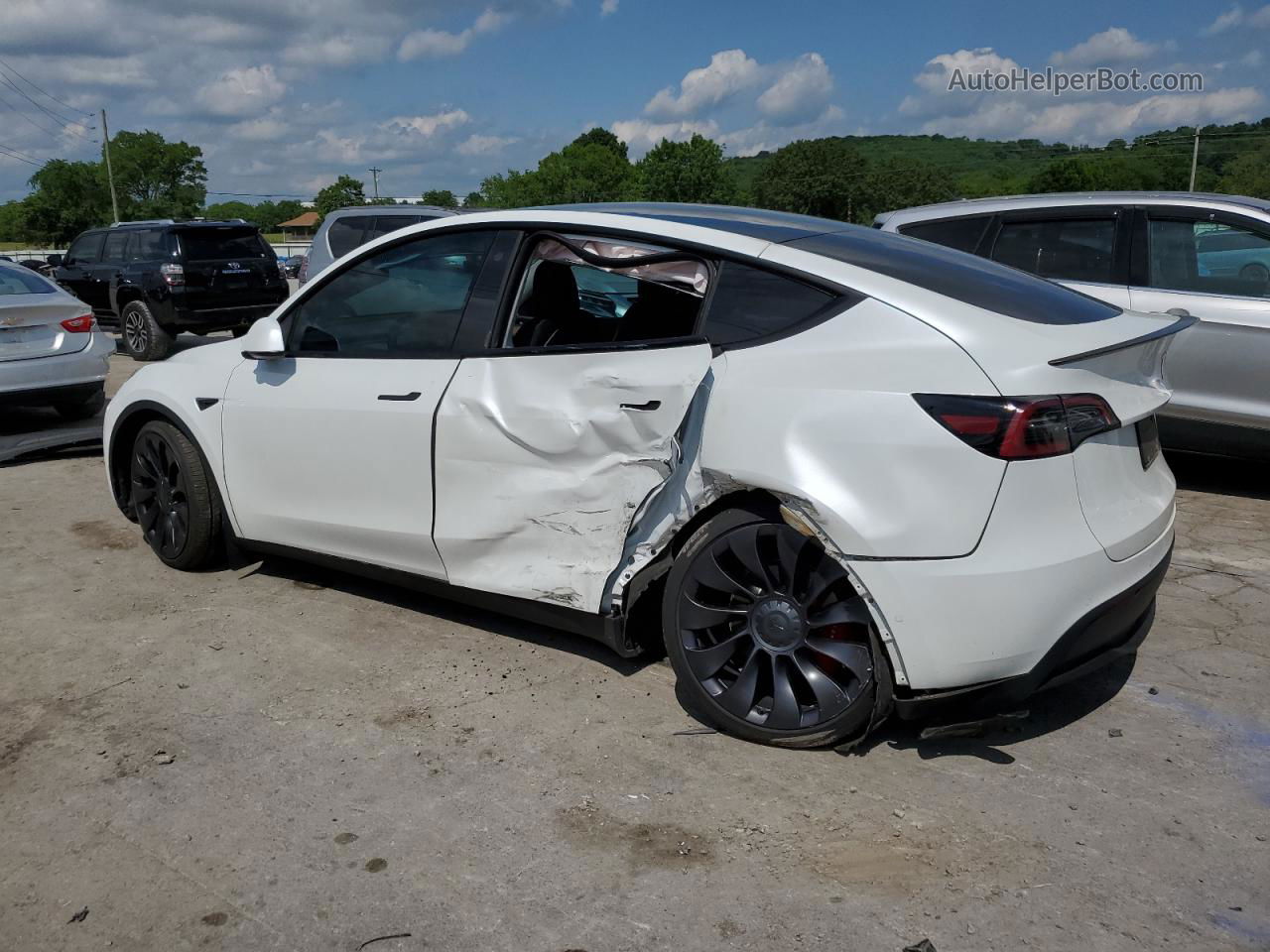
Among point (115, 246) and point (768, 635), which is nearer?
point (768, 635)

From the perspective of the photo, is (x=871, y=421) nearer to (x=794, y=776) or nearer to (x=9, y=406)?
(x=794, y=776)

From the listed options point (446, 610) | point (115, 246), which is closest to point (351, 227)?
point (115, 246)

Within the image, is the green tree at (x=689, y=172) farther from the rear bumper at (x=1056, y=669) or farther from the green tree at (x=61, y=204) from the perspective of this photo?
the rear bumper at (x=1056, y=669)

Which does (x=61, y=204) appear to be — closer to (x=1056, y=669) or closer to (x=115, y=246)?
(x=115, y=246)

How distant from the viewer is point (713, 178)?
4232 inches

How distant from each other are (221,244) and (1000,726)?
46.5ft

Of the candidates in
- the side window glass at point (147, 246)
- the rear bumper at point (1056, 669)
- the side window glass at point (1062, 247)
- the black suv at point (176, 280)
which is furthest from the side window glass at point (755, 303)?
the side window glass at point (147, 246)

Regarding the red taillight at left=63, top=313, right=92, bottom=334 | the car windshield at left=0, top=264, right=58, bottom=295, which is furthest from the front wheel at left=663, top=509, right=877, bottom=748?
the car windshield at left=0, top=264, right=58, bottom=295

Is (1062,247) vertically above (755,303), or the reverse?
(1062,247)

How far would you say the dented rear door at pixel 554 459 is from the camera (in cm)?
338

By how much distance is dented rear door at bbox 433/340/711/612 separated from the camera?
133 inches

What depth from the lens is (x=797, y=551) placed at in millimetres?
3209

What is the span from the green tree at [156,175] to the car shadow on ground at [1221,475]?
101 meters

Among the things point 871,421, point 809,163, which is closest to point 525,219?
point 871,421
